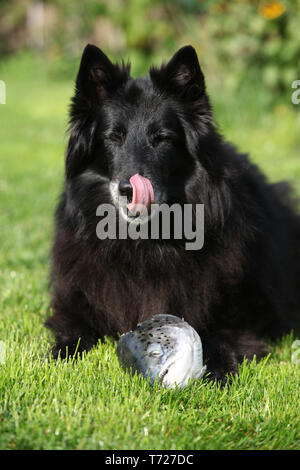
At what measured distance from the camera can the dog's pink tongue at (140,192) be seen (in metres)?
2.77

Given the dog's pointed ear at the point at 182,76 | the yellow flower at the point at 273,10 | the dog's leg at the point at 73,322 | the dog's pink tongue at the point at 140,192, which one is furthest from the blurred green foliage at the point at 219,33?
the dog's leg at the point at 73,322

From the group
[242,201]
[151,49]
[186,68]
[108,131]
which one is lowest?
[242,201]

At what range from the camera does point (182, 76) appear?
304 cm

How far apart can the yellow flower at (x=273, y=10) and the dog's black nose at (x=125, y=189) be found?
19.9ft

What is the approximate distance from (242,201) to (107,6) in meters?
14.8

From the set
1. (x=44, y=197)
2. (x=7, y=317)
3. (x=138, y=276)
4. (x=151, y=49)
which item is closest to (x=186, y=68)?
(x=138, y=276)

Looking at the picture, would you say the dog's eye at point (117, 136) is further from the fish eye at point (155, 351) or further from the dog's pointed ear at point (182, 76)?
the fish eye at point (155, 351)

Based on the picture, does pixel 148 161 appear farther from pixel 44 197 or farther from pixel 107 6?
pixel 107 6

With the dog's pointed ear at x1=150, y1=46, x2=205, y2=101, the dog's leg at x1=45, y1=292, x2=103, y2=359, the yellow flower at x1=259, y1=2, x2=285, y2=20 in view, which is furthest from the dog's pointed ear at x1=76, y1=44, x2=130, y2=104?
the yellow flower at x1=259, y1=2, x2=285, y2=20

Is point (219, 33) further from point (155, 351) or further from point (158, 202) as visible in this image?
point (155, 351)

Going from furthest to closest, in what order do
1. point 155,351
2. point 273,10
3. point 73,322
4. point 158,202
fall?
point 273,10 < point 73,322 < point 158,202 < point 155,351

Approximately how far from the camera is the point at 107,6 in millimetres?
16219

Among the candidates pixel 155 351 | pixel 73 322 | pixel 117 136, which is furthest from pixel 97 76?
pixel 155 351

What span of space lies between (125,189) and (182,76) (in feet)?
2.52
